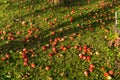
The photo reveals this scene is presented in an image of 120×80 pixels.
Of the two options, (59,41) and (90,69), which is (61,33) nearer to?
(59,41)

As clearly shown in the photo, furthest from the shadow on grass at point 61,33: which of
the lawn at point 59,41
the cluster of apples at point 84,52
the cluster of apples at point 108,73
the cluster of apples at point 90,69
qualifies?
the cluster of apples at point 108,73

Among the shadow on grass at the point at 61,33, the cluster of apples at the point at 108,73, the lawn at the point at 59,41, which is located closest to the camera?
the cluster of apples at the point at 108,73

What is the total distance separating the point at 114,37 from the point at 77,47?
4.57 ft

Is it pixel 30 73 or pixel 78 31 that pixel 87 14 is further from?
pixel 30 73

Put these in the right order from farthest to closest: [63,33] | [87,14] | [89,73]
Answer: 1. [87,14]
2. [63,33]
3. [89,73]

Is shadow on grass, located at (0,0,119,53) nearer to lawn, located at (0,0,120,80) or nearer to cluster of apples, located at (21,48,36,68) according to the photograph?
lawn, located at (0,0,120,80)

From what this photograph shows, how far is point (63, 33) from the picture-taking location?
31.7 feet

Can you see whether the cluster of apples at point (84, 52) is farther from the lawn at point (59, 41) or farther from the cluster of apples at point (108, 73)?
the cluster of apples at point (108, 73)

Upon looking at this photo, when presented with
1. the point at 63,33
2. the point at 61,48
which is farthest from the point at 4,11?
the point at 61,48

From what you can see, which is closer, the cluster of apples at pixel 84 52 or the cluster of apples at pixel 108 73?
the cluster of apples at pixel 108 73

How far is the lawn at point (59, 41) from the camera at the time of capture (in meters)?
7.58

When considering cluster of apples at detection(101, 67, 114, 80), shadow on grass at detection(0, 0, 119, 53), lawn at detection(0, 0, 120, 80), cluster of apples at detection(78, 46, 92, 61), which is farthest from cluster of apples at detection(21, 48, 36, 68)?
cluster of apples at detection(101, 67, 114, 80)

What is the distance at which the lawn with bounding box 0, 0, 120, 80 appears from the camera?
758cm

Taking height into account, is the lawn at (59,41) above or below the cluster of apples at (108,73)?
above
